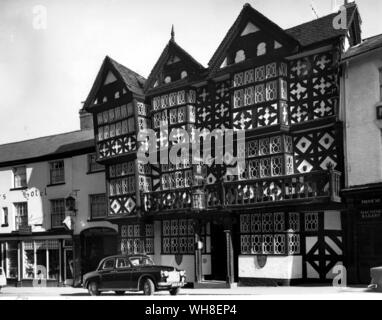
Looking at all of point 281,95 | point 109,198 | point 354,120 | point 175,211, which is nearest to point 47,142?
point 109,198

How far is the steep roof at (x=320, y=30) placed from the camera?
24250 millimetres

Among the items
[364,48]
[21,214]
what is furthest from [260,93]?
[21,214]

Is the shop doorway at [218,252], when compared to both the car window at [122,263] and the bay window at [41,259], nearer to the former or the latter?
the car window at [122,263]

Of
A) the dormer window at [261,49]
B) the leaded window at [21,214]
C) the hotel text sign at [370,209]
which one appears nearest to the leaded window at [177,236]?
the dormer window at [261,49]

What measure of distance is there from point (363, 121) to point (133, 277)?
9.87 m

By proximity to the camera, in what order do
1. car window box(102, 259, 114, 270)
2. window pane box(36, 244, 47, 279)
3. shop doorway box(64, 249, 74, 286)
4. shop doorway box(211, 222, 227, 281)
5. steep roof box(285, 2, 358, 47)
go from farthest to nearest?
1. window pane box(36, 244, 47, 279)
2. shop doorway box(64, 249, 74, 286)
3. shop doorway box(211, 222, 227, 281)
4. steep roof box(285, 2, 358, 47)
5. car window box(102, 259, 114, 270)

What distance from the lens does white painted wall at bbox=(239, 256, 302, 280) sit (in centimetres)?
2466

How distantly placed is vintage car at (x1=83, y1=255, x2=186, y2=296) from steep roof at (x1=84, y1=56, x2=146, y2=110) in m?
9.14

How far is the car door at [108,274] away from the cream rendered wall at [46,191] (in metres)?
A: 8.73

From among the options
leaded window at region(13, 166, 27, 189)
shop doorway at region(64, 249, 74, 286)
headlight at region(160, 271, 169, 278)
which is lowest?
shop doorway at region(64, 249, 74, 286)

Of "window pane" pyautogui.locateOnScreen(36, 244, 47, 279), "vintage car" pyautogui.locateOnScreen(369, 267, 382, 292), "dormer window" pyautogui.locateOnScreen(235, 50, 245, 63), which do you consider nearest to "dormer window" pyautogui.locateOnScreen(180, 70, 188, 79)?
"dormer window" pyautogui.locateOnScreen(235, 50, 245, 63)

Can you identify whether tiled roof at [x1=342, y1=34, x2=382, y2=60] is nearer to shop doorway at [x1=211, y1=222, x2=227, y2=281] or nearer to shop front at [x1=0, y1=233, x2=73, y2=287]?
shop doorway at [x1=211, y1=222, x2=227, y2=281]

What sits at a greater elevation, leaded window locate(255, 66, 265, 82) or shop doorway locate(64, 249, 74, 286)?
leaded window locate(255, 66, 265, 82)

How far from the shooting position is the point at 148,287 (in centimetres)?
2233
